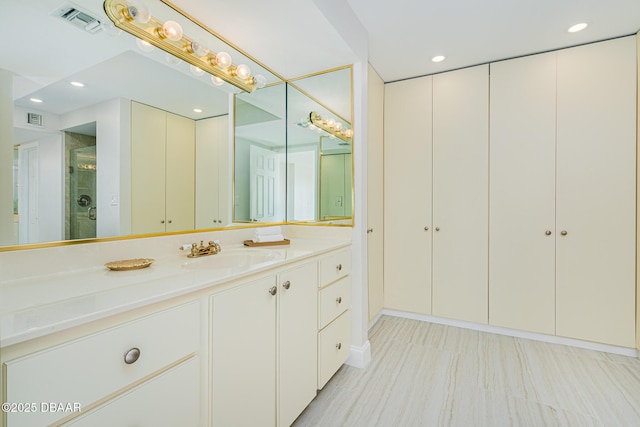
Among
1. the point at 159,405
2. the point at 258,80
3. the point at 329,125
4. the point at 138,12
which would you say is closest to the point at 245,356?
the point at 159,405

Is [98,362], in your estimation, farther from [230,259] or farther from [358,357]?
[358,357]

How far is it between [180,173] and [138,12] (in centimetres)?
72

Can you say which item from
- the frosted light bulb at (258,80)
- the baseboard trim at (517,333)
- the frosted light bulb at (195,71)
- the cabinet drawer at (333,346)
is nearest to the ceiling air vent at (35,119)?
the frosted light bulb at (195,71)

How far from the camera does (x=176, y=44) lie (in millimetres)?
1392

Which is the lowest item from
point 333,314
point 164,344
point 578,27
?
point 333,314

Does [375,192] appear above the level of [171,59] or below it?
below

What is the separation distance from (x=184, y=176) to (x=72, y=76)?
0.60 meters

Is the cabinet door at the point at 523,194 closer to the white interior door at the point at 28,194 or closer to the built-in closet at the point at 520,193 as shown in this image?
the built-in closet at the point at 520,193

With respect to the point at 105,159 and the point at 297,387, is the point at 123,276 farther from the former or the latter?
the point at 297,387

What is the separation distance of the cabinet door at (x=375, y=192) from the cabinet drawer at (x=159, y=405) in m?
1.74

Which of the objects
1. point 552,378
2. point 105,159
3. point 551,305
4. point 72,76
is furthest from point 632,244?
point 72,76

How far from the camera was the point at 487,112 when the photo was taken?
2412mm

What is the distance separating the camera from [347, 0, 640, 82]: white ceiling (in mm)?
1739

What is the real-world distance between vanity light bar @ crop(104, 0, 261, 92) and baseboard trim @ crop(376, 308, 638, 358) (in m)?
2.48
